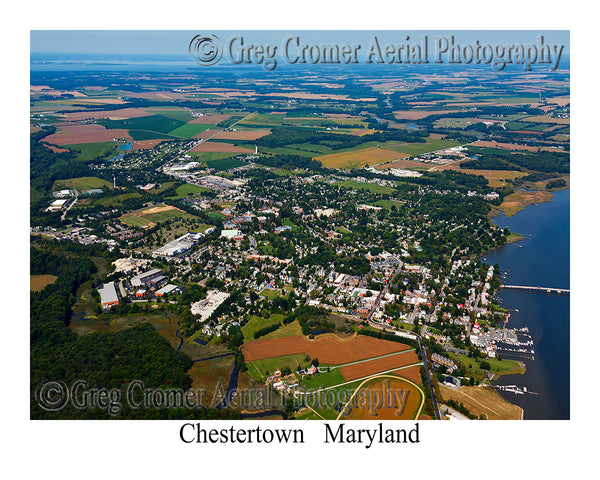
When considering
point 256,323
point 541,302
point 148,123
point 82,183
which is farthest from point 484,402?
point 148,123

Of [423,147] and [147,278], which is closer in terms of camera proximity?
[147,278]

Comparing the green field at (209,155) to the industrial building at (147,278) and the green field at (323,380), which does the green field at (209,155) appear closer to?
the industrial building at (147,278)

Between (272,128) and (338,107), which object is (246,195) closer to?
(272,128)

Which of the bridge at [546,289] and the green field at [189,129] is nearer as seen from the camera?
the bridge at [546,289]

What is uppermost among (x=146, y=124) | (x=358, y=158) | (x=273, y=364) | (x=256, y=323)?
(x=146, y=124)

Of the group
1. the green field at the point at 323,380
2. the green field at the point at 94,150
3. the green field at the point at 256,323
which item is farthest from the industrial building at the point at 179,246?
the green field at the point at 94,150

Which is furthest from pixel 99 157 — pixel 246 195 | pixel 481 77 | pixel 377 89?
pixel 481 77

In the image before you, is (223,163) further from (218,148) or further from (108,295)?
(108,295)
